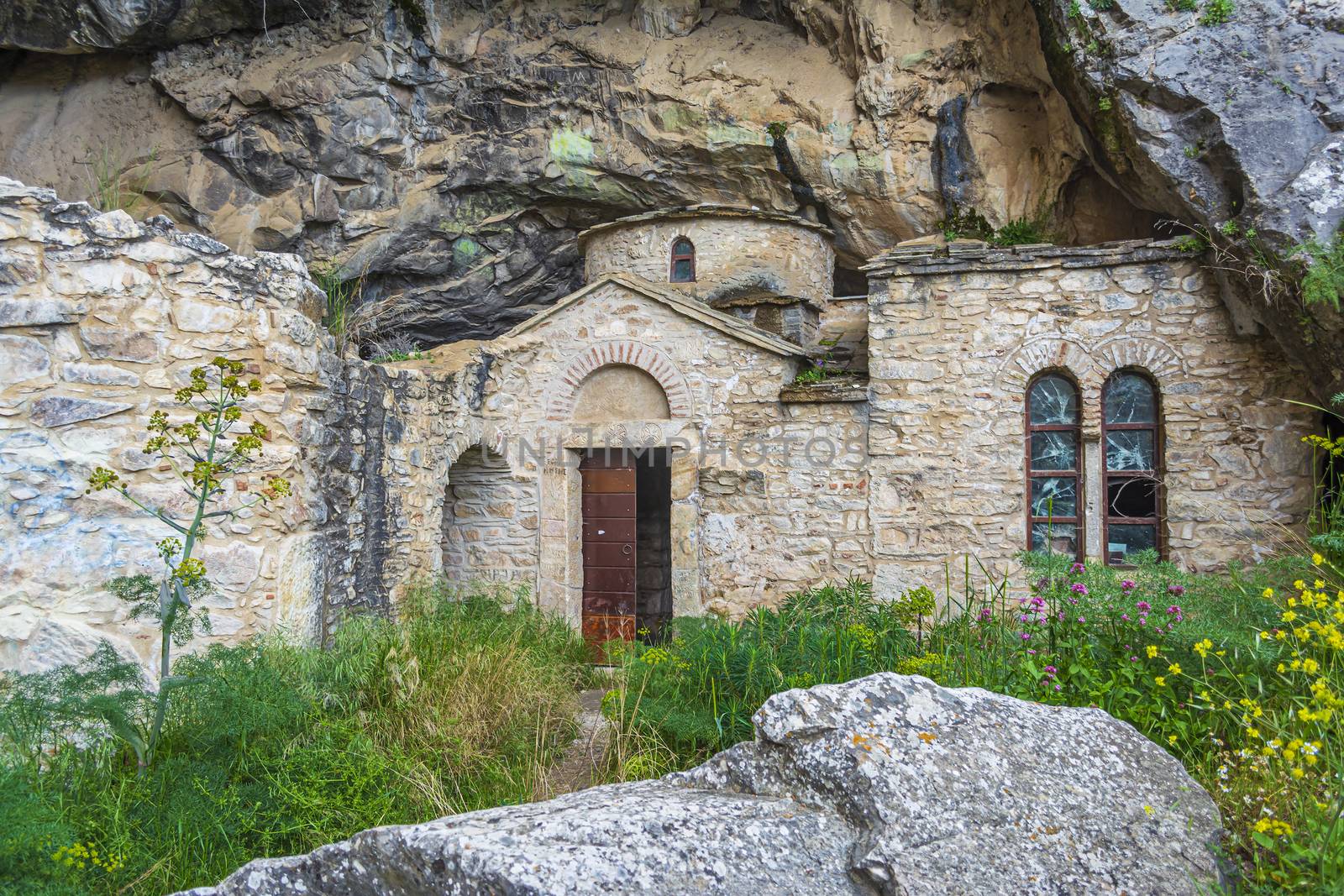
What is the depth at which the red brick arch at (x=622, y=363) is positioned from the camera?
9.27m

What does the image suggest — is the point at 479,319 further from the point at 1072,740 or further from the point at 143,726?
the point at 1072,740

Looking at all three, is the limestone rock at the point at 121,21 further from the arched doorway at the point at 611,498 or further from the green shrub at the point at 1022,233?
the green shrub at the point at 1022,233

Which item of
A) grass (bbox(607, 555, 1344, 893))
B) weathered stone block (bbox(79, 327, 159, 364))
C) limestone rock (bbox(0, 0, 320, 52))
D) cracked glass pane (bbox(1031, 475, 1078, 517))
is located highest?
limestone rock (bbox(0, 0, 320, 52))

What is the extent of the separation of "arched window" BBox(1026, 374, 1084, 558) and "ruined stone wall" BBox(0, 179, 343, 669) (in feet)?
21.8

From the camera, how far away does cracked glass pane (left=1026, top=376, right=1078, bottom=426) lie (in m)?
8.53

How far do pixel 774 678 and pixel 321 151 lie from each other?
33.7ft

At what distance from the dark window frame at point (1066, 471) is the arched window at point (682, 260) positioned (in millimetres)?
4592

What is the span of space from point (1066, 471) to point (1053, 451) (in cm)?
23

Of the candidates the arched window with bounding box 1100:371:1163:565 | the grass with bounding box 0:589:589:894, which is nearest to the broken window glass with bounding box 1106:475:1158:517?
the arched window with bounding box 1100:371:1163:565

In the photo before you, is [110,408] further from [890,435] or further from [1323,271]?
[1323,271]

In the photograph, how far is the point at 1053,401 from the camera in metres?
8.58

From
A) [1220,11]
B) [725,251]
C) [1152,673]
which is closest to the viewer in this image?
[1152,673]

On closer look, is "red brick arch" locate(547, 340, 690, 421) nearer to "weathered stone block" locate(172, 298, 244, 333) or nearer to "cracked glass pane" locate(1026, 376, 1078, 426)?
"cracked glass pane" locate(1026, 376, 1078, 426)

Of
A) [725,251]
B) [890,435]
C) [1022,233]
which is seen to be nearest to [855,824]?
[890,435]
